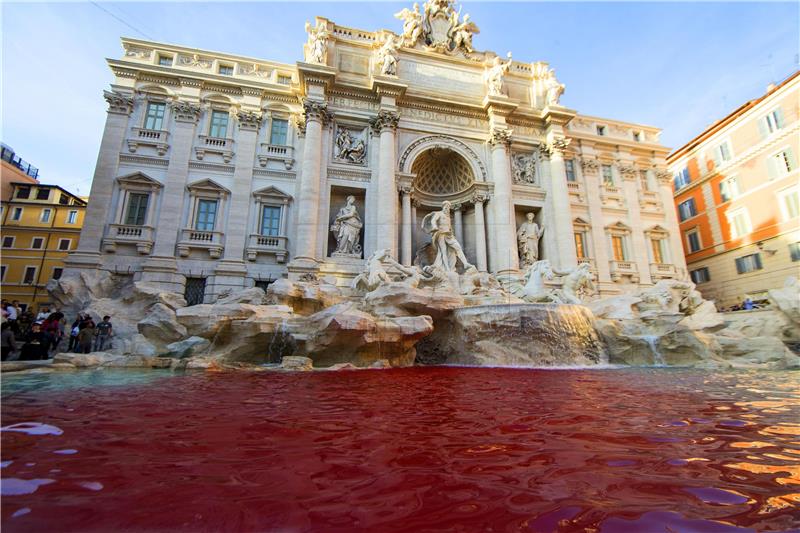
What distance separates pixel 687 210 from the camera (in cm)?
2475

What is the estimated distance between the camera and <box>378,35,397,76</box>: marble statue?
16.4m

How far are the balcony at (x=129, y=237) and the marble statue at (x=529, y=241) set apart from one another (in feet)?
53.0

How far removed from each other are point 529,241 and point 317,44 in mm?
13344

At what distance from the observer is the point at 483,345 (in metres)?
8.23

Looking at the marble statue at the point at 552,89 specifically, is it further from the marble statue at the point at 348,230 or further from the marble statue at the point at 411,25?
the marble statue at the point at 348,230

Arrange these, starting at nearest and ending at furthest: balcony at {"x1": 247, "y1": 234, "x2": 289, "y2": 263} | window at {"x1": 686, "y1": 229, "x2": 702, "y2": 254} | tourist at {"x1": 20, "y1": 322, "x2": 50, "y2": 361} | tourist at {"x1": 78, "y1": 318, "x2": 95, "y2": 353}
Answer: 1. tourist at {"x1": 20, "y1": 322, "x2": 50, "y2": 361}
2. tourist at {"x1": 78, "y1": 318, "x2": 95, "y2": 353}
3. balcony at {"x1": 247, "y1": 234, "x2": 289, "y2": 263}
4. window at {"x1": 686, "y1": 229, "x2": 702, "y2": 254}

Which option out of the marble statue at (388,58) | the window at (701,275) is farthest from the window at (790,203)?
the marble statue at (388,58)

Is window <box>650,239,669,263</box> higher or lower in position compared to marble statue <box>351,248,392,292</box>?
higher

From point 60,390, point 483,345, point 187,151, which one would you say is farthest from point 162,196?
point 483,345

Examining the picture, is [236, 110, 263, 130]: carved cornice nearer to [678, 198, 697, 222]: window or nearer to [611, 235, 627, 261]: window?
[611, 235, 627, 261]: window

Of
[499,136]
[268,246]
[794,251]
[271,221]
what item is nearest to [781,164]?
[794,251]

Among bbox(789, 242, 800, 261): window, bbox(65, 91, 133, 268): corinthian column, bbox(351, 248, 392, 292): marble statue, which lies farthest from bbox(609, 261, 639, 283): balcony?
bbox(65, 91, 133, 268): corinthian column

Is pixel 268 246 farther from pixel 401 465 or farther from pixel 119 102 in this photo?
pixel 401 465

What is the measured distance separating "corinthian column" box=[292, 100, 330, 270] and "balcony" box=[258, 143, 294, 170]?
0.90 m
